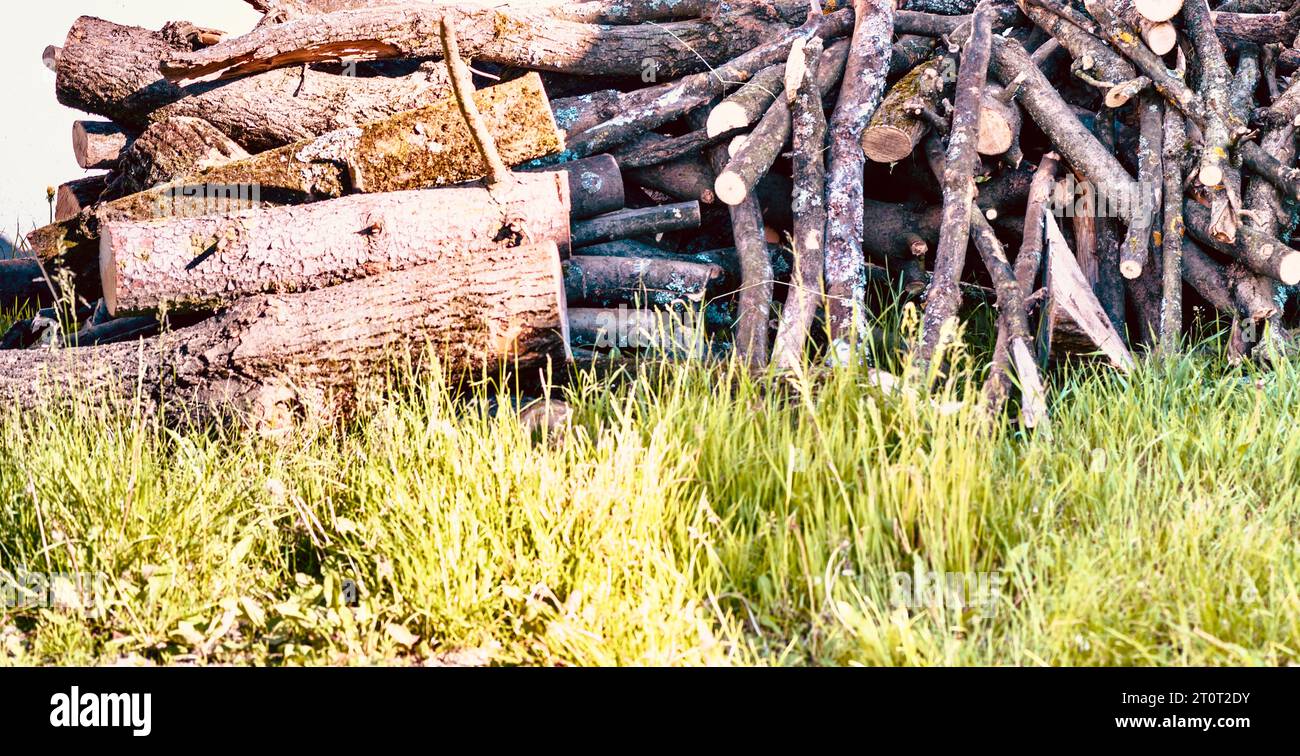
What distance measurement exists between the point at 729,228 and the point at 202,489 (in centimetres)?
341

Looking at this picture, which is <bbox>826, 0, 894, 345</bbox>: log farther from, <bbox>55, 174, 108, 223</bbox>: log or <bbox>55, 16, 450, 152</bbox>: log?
<bbox>55, 174, 108, 223</bbox>: log

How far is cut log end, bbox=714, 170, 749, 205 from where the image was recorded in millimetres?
5164

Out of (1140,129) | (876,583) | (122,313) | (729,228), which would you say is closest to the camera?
(876,583)

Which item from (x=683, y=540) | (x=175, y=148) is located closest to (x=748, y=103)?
(x=683, y=540)

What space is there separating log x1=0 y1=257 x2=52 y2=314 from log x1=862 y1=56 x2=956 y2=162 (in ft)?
18.0

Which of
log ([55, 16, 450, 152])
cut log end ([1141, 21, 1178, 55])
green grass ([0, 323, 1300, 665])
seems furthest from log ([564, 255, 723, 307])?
cut log end ([1141, 21, 1178, 55])

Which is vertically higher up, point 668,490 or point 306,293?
point 306,293

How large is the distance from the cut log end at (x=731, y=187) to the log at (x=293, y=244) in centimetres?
93

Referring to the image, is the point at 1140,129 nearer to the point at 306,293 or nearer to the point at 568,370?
the point at 568,370

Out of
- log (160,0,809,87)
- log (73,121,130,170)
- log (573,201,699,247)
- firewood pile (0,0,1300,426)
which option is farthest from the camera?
log (73,121,130,170)
